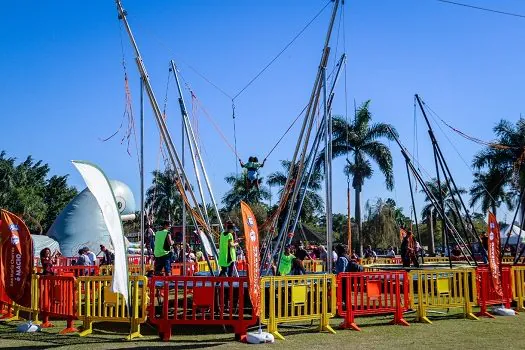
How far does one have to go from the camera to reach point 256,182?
54.2ft

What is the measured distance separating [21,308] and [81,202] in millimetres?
31651

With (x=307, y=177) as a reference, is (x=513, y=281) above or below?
below

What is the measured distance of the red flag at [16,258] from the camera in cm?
1339

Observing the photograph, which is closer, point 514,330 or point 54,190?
point 514,330

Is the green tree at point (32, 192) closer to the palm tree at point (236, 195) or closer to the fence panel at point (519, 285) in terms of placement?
the palm tree at point (236, 195)

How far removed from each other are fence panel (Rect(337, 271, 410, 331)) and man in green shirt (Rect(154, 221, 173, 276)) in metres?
4.85

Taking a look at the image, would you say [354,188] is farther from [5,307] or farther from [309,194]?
[5,307]

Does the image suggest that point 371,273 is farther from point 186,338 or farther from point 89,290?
point 89,290

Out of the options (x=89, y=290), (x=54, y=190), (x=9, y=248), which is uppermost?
(x=54, y=190)

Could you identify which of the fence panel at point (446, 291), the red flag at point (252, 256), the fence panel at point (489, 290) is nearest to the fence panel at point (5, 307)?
the red flag at point (252, 256)

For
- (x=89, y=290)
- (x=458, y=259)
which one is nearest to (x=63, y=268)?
(x=89, y=290)

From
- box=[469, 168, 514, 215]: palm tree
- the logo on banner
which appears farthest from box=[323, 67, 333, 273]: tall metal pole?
box=[469, 168, 514, 215]: palm tree

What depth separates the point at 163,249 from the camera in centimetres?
1598

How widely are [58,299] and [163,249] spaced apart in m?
3.48
